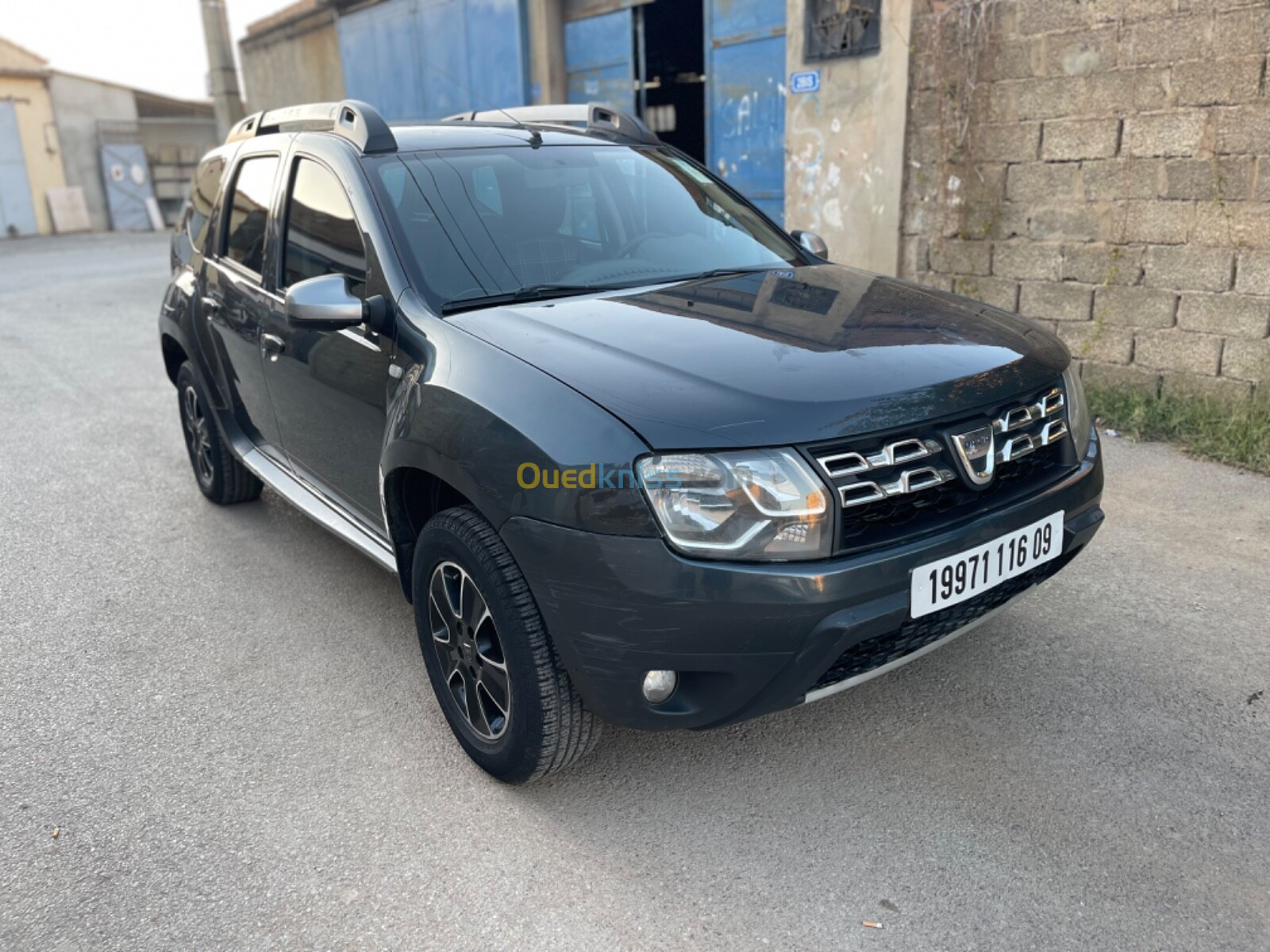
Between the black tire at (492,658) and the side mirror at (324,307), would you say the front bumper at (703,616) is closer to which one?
the black tire at (492,658)

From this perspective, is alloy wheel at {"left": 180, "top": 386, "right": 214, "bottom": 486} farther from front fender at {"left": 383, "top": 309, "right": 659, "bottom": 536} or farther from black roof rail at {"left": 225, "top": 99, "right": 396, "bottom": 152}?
→ front fender at {"left": 383, "top": 309, "right": 659, "bottom": 536}

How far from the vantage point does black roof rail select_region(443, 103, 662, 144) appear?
4.07 meters

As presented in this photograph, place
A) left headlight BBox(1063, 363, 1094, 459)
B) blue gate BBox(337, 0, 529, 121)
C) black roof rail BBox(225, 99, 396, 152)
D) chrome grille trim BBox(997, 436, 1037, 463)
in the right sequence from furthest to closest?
blue gate BBox(337, 0, 529, 121), black roof rail BBox(225, 99, 396, 152), left headlight BBox(1063, 363, 1094, 459), chrome grille trim BBox(997, 436, 1037, 463)

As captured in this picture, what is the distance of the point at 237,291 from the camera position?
390 cm

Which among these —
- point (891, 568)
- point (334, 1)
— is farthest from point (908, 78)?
point (334, 1)

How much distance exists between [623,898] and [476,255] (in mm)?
1860

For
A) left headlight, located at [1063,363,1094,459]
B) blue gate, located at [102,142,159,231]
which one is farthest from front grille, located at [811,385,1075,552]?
blue gate, located at [102,142,159,231]

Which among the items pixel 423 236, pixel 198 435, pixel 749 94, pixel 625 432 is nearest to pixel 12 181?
pixel 749 94

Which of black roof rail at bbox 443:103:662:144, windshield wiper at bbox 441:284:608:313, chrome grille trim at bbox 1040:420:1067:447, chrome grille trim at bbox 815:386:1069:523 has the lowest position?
chrome grille trim at bbox 1040:420:1067:447

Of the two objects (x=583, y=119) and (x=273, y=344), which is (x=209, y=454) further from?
(x=583, y=119)

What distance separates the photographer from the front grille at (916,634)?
7.55 ft

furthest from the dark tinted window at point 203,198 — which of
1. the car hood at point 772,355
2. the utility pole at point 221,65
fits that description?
the utility pole at point 221,65

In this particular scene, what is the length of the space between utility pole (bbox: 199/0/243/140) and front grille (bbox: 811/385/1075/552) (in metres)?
18.9

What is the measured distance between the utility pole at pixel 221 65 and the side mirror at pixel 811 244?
56.8ft
